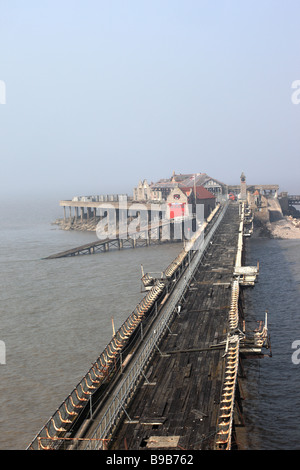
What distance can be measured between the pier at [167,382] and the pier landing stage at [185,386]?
0.04 metres

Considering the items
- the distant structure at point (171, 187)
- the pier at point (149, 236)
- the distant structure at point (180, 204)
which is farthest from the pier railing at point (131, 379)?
the distant structure at point (171, 187)

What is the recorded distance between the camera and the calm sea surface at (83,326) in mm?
25297

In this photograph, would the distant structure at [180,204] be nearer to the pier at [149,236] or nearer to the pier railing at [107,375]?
the pier at [149,236]

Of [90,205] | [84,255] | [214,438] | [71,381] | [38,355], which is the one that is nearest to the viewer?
[214,438]

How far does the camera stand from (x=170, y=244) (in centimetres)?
8312

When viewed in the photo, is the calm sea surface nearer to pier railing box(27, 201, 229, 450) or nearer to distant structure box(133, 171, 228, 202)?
pier railing box(27, 201, 229, 450)

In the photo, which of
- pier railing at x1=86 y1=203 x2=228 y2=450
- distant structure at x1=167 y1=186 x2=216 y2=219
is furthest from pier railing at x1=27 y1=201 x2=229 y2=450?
distant structure at x1=167 y1=186 x2=216 y2=219

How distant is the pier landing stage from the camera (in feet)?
61.9

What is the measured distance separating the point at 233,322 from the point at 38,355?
509 inches

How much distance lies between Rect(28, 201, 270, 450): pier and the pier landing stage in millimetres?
38

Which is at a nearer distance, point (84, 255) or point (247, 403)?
point (247, 403)
